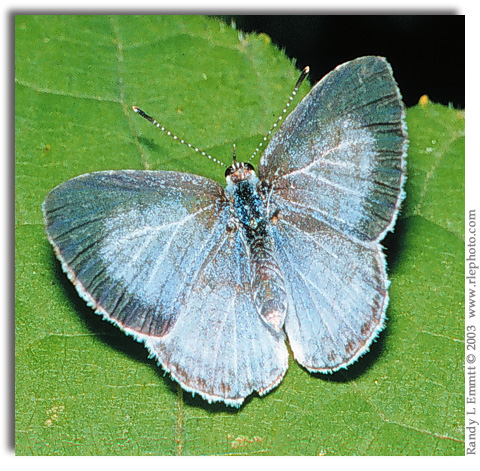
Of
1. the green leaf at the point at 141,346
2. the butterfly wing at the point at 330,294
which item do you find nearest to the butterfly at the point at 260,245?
the butterfly wing at the point at 330,294

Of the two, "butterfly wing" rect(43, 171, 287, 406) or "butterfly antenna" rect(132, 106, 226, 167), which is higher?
"butterfly antenna" rect(132, 106, 226, 167)

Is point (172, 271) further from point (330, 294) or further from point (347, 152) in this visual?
point (347, 152)

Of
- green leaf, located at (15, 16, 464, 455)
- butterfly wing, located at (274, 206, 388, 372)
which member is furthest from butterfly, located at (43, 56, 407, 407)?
green leaf, located at (15, 16, 464, 455)

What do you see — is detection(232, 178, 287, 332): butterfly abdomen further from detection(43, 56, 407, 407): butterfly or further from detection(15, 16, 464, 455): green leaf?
detection(15, 16, 464, 455): green leaf

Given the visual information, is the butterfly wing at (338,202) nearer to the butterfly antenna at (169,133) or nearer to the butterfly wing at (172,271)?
the butterfly wing at (172,271)

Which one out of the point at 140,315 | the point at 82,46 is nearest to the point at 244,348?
the point at 140,315

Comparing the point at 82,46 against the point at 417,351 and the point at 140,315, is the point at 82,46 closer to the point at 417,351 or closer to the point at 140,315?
the point at 140,315

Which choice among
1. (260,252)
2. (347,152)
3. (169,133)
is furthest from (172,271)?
(347,152)
